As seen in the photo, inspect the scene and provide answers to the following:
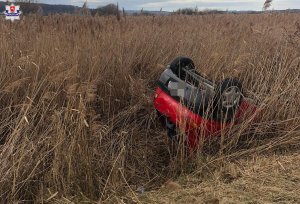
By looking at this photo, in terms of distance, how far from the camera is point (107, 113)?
14.7ft

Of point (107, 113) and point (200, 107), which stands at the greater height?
point (200, 107)

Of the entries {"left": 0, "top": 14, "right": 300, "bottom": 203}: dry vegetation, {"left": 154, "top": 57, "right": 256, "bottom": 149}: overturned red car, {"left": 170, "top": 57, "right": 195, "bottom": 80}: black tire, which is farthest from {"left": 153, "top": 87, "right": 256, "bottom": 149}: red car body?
{"left": 170, "top": 57, "right": 195, "bottom": 80}: black tire

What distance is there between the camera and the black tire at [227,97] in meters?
3.71

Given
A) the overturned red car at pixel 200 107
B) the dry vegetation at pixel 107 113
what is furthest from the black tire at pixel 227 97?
the dry vegetation at pixel 107 113

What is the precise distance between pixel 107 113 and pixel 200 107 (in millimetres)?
1224

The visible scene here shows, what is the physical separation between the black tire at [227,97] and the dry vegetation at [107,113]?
0.19 metres

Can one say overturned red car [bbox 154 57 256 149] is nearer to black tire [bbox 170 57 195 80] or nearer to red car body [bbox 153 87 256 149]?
red car body [bbox 153 87 256 149]

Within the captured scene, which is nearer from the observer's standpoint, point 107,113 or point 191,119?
point 191,119

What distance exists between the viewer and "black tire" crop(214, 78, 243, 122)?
3707 millimetres

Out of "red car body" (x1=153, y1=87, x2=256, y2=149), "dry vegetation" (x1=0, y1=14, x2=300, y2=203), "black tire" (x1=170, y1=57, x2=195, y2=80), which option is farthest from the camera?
"black tire" (x1=170, y1=57, x2=195, y2=80)

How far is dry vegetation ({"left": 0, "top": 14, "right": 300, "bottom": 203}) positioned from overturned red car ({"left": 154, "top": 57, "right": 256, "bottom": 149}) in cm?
16

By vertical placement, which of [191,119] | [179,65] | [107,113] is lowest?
[107,113]

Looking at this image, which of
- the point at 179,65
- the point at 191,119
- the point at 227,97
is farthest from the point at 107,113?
the point at 227,97

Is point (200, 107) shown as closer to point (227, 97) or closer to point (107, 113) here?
point (227, 97)
